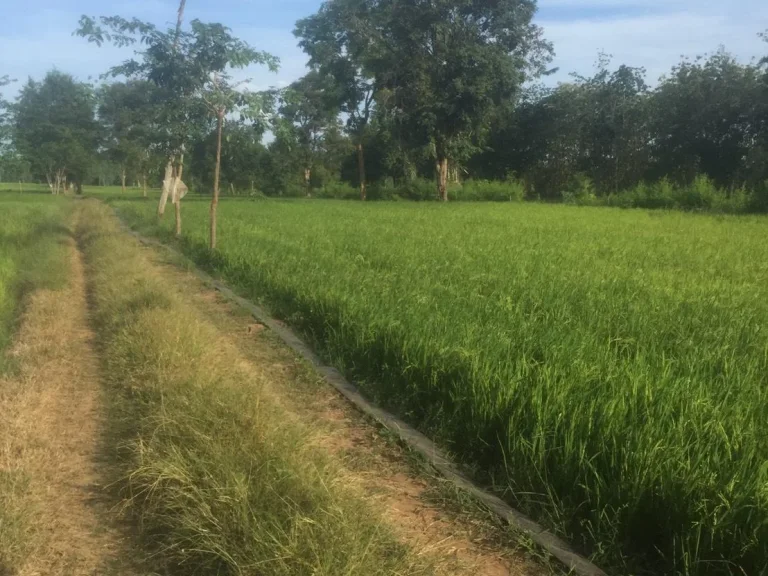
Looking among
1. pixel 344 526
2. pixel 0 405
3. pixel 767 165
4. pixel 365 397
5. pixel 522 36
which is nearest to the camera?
pixel 344 526

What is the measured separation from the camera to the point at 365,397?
5359 millimetres

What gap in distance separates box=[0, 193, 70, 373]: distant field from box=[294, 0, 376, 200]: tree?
24.3 m

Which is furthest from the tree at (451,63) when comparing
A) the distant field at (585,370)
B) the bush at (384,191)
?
A: the distant field at (585,370)

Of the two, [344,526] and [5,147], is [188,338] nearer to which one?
[344,526]

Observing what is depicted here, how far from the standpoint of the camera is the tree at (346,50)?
3884 cm

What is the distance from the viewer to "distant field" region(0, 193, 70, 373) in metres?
8.42

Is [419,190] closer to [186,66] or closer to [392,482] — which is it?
[186,66]

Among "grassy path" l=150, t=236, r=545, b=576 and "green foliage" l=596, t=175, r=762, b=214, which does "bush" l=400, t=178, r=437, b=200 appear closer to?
"green foliage" l=596, t=175, r=762, b=214

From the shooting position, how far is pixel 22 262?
1224 centimetres

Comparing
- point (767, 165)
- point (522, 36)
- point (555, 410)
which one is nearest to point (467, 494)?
point (555, 410)

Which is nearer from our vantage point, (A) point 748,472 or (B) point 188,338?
(A) point 748,472

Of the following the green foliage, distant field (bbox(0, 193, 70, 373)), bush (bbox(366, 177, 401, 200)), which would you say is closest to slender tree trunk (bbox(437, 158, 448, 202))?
bush (bbox(366, 177, 401, 200))

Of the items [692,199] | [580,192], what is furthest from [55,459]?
[580,192]

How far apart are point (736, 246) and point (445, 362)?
9.63 m
